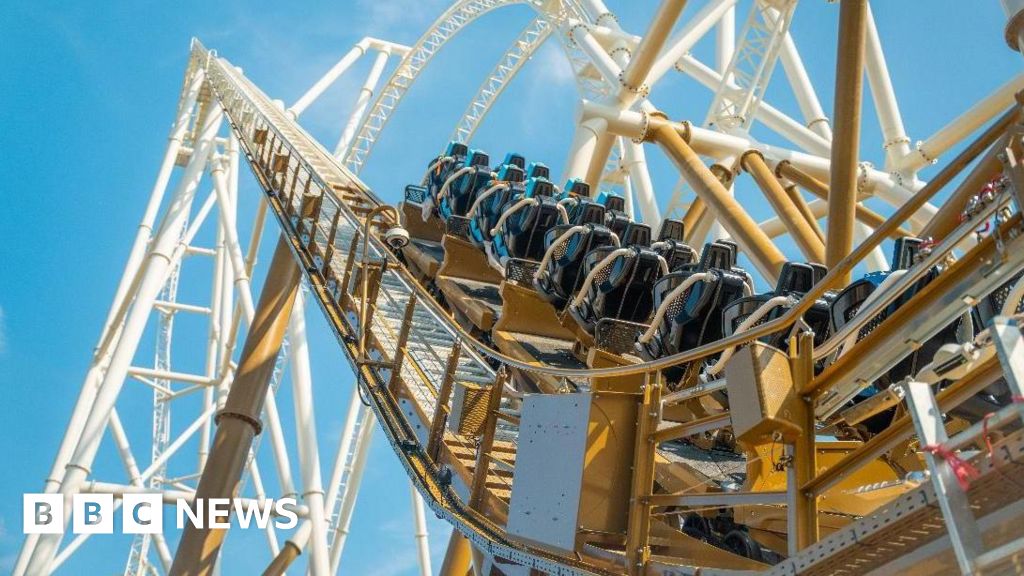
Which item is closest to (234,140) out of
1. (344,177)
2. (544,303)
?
(344,177)

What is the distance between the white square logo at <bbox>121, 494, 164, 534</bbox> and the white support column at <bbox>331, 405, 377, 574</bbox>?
3.01 m

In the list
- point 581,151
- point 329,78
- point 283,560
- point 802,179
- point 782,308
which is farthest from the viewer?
point 329,78

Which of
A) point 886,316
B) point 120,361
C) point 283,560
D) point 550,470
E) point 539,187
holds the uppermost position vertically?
point 539,187

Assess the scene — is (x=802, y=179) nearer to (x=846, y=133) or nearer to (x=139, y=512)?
(x=846, y=133)

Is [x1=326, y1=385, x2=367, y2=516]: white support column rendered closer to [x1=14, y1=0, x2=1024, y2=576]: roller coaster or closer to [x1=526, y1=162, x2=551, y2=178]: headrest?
[x1=14, y1=0, x2=1024, y2=576]: roller coaster

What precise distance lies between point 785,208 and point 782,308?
352 centimetres

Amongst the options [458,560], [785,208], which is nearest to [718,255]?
[785,208]

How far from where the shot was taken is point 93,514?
9312 millimetres

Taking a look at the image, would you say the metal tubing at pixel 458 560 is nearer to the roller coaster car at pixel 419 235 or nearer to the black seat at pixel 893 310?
the roller coaster car at pixel 419 235

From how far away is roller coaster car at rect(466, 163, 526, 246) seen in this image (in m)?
7.22

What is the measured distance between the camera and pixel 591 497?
3.06 metres

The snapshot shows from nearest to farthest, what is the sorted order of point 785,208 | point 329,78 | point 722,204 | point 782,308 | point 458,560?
point 782,308 < point 722,204 < point 458,560 < point 785,208 < point 329,78

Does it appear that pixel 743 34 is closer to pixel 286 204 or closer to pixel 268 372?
pixel 286 204

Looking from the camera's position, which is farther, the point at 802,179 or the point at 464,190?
the point at 802,179
